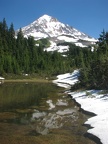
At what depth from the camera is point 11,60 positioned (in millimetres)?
115250

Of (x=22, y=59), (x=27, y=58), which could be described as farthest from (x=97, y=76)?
(x=27, y=58)

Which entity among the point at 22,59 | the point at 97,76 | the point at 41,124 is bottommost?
the point at 41,124

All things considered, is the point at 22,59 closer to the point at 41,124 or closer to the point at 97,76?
the point at 97,76

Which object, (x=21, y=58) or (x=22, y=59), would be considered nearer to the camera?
(x=22, y=59)

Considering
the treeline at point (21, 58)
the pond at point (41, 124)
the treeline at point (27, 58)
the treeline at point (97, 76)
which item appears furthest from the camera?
the treeline at point (21, 58)

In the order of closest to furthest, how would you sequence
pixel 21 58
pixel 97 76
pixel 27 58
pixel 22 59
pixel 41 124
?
pixel 41 124 → pixel 97 76 → pixel 22 59 → pixel 21 58 → pixel 27 58

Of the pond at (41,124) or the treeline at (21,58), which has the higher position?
the treeline at (21,58)

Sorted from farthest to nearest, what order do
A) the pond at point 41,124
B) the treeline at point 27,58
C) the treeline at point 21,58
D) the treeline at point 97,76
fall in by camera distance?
the treeline at point 21,58 → the treeline at point 27,58 → the treeline at point 97,76 → the pond at point 41,124

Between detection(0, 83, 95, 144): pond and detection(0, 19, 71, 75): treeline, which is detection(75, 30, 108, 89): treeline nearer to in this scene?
detection(0, 83, 95, 144): pond

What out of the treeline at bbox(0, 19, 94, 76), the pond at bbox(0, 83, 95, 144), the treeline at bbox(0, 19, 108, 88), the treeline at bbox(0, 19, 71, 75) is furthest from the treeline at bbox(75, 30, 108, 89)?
the treeline at bbox(0, 19, 71, 75)

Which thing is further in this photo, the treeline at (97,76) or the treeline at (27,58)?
the treeline at (27,58)

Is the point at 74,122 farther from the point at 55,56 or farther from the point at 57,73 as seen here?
the point at 55,56

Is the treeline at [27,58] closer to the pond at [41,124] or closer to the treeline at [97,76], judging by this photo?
the treeline at [97,76]

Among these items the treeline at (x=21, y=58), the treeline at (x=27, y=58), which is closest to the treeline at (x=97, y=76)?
the treeline at (x=27, y=58)
